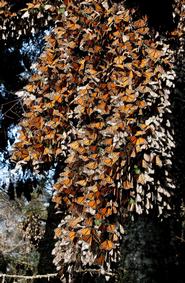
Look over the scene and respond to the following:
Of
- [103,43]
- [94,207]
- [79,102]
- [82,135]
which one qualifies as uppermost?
[103,43]

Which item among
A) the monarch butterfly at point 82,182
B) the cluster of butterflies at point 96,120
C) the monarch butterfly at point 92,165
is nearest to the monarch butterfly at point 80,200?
the cluster of butterflies at point 96,120

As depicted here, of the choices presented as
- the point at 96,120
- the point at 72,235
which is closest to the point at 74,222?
the point at 72,235

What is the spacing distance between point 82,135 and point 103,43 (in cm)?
97

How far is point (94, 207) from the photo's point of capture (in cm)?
334

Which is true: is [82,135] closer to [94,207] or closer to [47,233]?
[94,207]

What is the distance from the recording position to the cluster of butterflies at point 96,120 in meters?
3.33

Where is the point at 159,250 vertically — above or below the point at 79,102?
below

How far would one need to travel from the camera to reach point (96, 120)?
372 centimetres

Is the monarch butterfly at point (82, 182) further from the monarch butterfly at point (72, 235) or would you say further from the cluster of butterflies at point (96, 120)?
the monarch butterfly at point (72, 235)

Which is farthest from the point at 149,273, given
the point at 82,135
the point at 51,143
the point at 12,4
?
the point at 12,4

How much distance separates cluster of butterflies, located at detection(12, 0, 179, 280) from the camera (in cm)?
333

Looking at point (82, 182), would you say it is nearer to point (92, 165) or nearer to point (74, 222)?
point (92, 165)

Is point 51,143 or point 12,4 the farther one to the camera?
point 12,4

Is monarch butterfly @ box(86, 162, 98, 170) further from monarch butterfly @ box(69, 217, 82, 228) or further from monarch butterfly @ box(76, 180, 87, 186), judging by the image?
monarch butterfly @ box(69, 217, 82, 228)
